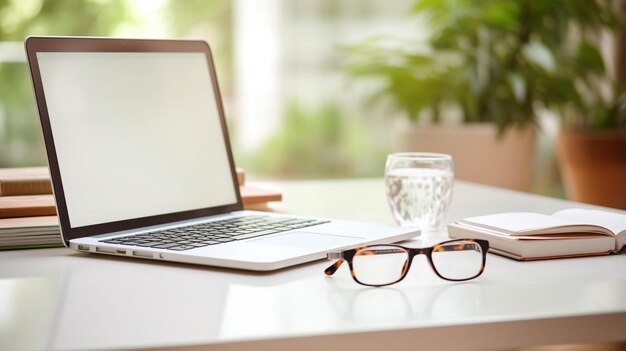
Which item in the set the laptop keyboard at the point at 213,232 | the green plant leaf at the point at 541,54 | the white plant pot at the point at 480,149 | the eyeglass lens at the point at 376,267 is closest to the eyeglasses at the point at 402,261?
the eyeglass lens at the point at 376,267

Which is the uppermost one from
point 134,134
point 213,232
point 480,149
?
point 134,134

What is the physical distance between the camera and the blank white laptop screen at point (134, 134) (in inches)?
37.4

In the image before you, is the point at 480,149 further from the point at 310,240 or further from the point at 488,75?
the point at 310,240

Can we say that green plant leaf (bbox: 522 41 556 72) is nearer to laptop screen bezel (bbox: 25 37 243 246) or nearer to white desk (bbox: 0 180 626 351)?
laptop screen bezel (bbox: 25 37 243 246)

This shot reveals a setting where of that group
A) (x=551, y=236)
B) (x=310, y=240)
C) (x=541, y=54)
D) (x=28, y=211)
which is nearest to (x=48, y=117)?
(x=28, y=211)

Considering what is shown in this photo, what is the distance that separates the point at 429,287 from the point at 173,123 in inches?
19.5

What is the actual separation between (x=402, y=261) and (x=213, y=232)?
24 centimetres

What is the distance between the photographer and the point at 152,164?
1.05 meters

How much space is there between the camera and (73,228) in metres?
0.91

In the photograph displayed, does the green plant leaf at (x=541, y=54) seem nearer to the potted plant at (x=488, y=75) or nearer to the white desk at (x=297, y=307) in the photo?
the potted plant at (x=488, y=75)

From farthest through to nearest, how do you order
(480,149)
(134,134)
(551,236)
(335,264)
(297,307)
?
(480,149) < (134,134) < (551,236) < (335,264) < (297,307)

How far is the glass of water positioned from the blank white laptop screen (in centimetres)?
23

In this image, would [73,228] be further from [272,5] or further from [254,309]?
[272,5]

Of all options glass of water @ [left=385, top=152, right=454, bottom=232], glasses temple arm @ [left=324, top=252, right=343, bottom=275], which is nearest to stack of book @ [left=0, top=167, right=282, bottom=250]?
glass of water @ [left=385, top=152, right=454, bottom=232]
